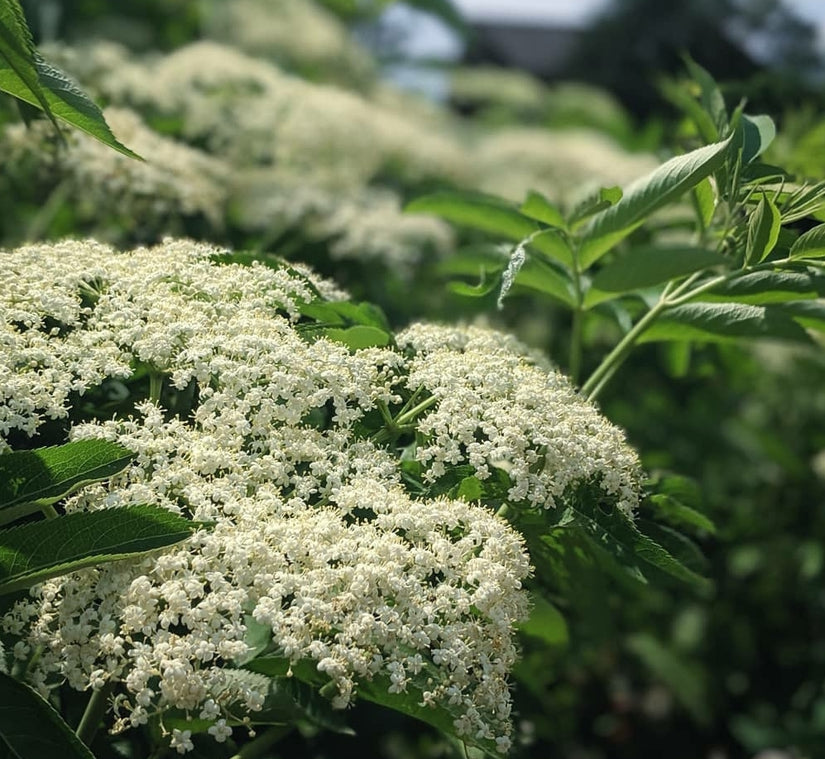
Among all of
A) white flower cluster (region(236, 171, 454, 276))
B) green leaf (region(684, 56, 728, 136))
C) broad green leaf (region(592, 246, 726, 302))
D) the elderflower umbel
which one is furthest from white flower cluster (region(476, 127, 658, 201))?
the elderflower umbel

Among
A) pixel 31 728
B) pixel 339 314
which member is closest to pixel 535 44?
pixel 339 314

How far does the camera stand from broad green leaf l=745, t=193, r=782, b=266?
4.61 ft

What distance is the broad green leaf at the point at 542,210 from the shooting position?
1804 millimetres

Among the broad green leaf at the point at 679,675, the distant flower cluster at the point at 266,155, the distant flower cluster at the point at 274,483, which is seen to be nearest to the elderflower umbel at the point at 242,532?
the distant flower cluster at the point at 274,483

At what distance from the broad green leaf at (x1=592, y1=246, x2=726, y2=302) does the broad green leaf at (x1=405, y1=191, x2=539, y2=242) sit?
256 millimetres

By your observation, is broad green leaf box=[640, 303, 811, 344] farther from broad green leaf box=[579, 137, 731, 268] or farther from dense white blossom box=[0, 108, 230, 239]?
dense white blossom box=[0, 108, 230, 239]

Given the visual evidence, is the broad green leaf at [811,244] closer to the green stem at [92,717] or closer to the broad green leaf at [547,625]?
the broad green leaf at [547,625]

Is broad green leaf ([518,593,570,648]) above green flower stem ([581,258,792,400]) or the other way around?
the other way around

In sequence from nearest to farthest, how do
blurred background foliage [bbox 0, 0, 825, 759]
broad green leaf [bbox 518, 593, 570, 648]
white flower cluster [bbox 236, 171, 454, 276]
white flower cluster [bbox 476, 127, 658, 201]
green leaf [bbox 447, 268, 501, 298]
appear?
green leaf [bbox 447, 268, 501, 298] < broad green leaf [bbox 518, 593, 570, 648] < blurred background foliage [bbox 0, 0, 825, 759] < white flower cluster [bbox 236, 171, 454, 276] < white flower cluster [bbox 476, 127, 658, 201]

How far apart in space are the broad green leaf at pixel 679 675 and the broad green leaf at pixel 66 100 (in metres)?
3.41

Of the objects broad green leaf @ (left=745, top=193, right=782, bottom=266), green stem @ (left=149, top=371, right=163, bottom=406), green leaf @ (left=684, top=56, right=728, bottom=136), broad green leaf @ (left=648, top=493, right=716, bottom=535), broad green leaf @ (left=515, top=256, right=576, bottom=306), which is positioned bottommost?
broad green leaf @ (left=648, top=493, right=716, bottom=535)

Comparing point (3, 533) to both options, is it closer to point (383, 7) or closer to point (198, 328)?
point (198, 328)

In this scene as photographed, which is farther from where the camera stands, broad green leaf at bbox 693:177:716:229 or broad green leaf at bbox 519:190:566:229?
broad green leaf at bbox 519:190:566:229

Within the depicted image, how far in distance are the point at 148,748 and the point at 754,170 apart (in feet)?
4.15
